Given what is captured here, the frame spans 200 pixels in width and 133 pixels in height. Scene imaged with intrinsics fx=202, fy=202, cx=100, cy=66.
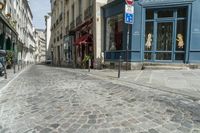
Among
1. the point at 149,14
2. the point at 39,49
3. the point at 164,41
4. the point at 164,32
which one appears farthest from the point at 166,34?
the point at 39,49

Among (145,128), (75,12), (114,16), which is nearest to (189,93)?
(145,128)

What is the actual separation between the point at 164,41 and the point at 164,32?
0.61m

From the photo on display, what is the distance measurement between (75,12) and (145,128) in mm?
23200

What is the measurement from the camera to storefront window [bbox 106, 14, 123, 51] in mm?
15453

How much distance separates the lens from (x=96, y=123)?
3.95 metres

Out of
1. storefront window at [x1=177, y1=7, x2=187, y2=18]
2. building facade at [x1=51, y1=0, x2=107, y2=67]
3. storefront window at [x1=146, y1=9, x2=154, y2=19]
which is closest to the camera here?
storefront window at [x1=177, y1=7, x2=187, y2=18]

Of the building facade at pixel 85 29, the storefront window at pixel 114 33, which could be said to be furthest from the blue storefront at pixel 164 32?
the building facade at pixel 85 29

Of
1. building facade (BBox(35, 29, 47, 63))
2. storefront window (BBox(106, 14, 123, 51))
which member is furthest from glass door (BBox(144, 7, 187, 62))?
building facade (BBox(35, 29, 47, 63))

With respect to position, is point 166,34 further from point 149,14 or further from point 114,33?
point 114,33

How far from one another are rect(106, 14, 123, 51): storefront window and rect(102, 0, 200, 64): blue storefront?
0.42 m

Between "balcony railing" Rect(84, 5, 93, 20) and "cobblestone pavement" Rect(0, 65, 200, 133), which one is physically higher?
"balcony railing" Rect(84, 5, 93, 20)

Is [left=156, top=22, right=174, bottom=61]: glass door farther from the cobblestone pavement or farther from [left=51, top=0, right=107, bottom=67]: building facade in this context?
the cobblestone pavement

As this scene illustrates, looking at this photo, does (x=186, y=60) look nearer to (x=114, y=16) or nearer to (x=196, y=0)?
(x=196, y=0)

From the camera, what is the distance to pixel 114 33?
16281 millimetres
